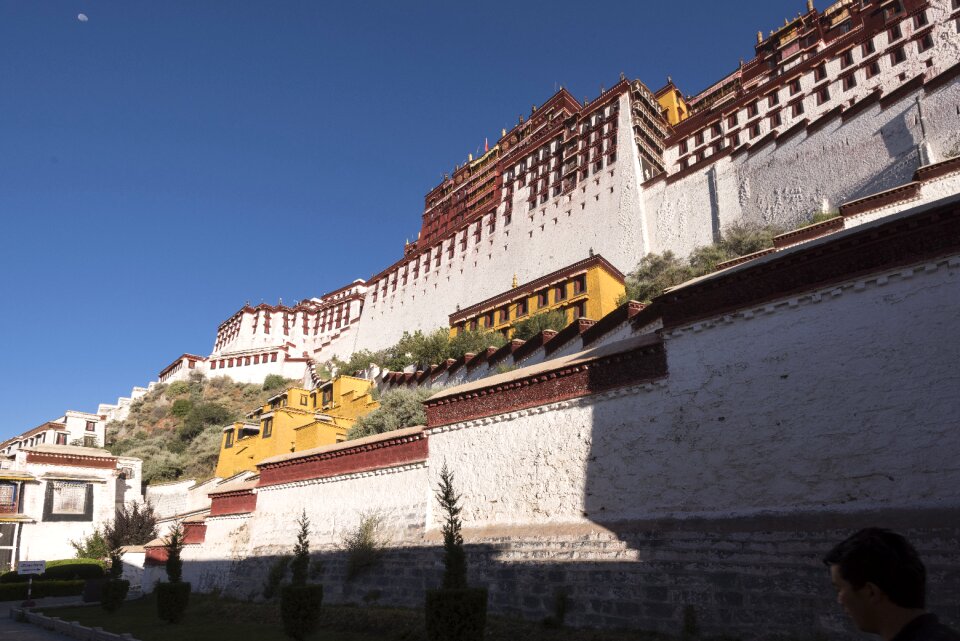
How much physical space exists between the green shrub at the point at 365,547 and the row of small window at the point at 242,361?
6750 centimetres

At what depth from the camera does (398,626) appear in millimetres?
12219

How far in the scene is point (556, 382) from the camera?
13.3 metres

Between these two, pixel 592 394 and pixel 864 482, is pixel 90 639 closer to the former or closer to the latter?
pixel 592 394

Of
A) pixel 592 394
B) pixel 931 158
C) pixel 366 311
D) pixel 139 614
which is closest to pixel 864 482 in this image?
pixel 592 394

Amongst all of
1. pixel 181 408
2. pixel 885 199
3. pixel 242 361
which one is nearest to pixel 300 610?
pixel 885 199

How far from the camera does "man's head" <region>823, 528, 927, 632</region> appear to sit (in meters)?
2.37

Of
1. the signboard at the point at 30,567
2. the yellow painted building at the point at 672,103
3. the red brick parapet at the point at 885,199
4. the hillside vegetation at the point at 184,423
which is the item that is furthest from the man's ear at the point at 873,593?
the yellow painted building at the point at 672,103

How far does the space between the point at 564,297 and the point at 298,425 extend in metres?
16.3

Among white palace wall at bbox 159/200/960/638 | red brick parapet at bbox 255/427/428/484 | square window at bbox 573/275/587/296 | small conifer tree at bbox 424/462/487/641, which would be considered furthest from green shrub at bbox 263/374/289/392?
small conifer tree at bbox 424/462/487/641

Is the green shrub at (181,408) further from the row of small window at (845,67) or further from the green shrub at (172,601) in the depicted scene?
the row of small window at (845,67)

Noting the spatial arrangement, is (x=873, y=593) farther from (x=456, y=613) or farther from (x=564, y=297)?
(x=564, y=297)

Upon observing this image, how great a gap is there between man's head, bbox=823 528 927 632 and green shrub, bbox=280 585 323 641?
11.1 meters

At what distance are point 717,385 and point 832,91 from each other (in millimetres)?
35557

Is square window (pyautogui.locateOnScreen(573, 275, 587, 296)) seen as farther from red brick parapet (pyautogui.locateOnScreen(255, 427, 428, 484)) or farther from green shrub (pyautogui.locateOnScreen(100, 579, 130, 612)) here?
green shrub (pyautogui.locateOnScreen(100, 579, 130, 612))
